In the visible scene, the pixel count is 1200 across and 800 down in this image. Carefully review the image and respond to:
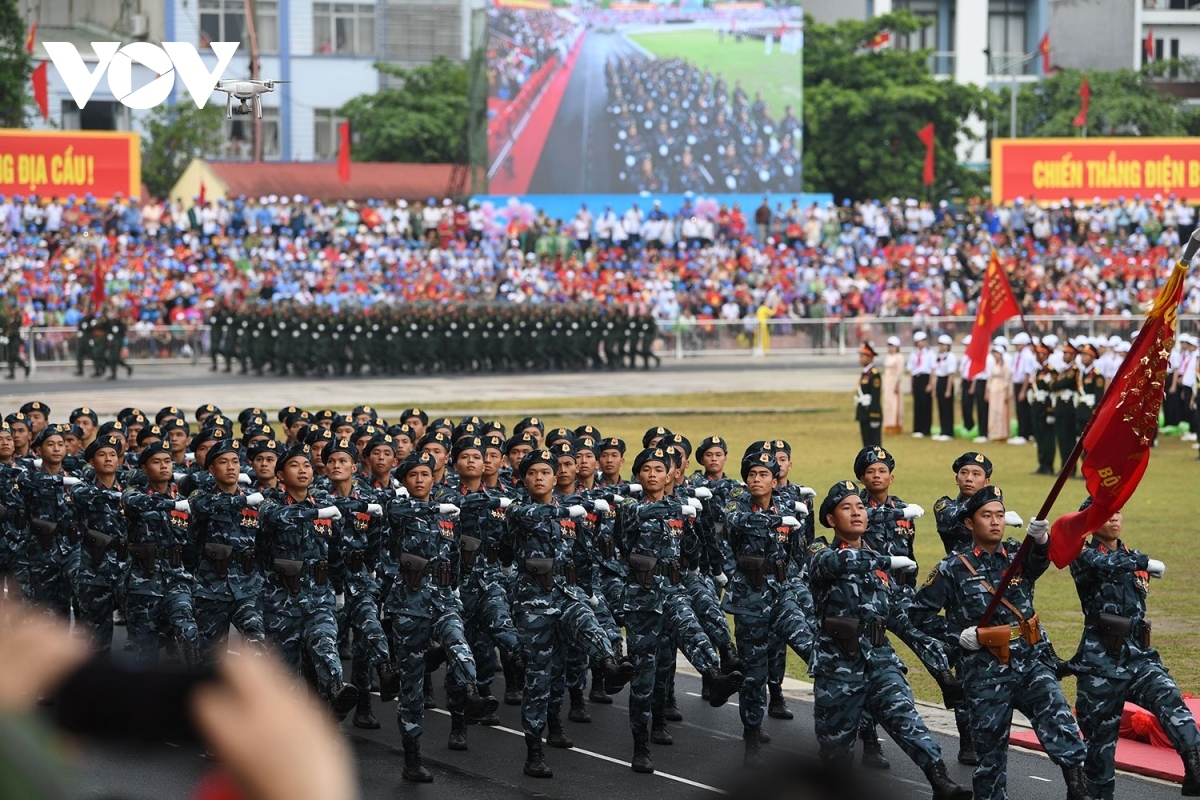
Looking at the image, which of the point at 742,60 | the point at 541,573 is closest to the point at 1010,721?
the point at 541,573

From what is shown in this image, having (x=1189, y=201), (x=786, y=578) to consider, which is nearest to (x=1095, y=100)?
(x=1189, y=201)

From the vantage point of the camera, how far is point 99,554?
11805 millimetres

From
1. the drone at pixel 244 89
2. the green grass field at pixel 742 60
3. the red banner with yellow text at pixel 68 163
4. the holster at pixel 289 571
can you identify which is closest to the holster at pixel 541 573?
the holster at pixel 289 571

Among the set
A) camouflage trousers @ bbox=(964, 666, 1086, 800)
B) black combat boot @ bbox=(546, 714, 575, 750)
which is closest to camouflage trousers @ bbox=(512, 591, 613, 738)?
black combat boot @ bbox=(546, 714, 575, 750)

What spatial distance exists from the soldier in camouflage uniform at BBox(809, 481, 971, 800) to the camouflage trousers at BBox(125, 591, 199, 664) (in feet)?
12.8

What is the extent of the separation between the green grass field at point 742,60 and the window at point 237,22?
19190mm

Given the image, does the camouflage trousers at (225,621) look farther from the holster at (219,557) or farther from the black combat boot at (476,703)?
the black combat boot at (476,703)

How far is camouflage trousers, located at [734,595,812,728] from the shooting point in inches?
391

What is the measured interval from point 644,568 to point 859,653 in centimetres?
190

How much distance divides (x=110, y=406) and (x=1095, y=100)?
41.4 meters

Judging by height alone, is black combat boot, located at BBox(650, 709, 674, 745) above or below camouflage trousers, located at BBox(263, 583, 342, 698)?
below

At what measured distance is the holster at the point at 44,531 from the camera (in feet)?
41.2

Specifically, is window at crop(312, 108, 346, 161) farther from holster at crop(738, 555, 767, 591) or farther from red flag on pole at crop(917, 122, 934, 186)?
holster at crop(738, 555, 767, 591)

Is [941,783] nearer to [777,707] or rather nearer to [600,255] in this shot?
[777,707]
